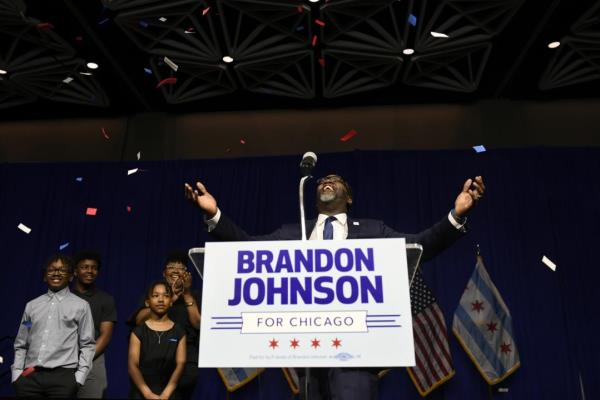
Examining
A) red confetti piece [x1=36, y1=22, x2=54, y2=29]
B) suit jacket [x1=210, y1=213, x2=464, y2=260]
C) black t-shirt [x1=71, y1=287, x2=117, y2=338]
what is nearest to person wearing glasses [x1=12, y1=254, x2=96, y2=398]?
black t-shirt [x1=71, y1=287, x2=117, y2=338]

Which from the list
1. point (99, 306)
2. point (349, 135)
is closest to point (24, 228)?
point (99, 306)

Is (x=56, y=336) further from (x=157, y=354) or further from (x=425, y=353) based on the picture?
(x=425, y=353)

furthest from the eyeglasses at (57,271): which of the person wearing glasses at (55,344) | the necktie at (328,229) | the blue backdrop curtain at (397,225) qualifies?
the blue backdrop curtain at (397,225)

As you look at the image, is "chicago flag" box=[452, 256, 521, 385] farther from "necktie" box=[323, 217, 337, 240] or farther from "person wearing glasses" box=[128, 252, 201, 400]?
"necktie" box=[323, 217, 337, 240]

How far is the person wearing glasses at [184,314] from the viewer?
2965mm

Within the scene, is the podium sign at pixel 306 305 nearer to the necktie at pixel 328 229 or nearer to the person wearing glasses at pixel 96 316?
the necktie at pixel 328 229

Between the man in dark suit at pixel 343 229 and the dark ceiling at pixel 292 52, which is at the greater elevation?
the dark ceiling at pixel 292 52

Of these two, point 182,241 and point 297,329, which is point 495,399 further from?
point 297,329

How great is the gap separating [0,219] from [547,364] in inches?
229

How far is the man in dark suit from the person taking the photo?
5.36ft

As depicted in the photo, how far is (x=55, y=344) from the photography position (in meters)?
2.75

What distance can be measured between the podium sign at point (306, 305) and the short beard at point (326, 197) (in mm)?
774

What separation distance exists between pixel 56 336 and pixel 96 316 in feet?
2.19

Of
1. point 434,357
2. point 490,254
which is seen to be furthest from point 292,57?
point 434,357
